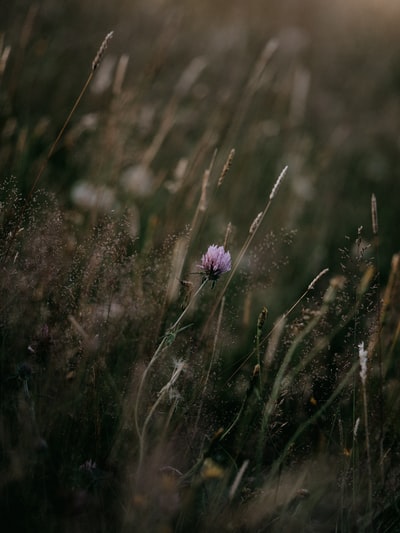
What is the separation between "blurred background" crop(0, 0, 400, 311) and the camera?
6.53 feet

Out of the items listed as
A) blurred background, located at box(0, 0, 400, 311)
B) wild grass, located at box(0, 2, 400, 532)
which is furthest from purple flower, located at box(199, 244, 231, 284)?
blurred background, located at box(0, 0, 400, 311)

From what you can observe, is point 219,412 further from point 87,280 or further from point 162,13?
point 162,13

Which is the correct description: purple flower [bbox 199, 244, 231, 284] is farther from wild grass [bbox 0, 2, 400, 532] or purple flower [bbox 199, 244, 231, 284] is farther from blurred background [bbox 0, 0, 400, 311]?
blurred background [bbox 0, 0, 400, 311]

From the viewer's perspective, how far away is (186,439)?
1.02m

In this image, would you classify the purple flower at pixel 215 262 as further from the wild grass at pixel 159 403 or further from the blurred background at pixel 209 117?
the blurred background at pixel 209 117

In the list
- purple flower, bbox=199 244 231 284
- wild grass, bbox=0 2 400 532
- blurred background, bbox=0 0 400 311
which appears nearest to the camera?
wild grass, bbox=0 2 400 532

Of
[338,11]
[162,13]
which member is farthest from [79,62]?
[338,11]

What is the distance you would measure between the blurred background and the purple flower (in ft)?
0.73

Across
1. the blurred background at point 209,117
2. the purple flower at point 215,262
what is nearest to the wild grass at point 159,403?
the purple flower at point 215,262

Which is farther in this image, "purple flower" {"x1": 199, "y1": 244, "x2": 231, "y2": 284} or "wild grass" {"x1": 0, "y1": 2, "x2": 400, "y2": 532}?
"purple flower" {"x1": 199, "y1": 244, "x2": 231, "y2": 284}

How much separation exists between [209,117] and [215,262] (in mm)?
2478

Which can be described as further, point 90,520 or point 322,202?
point 322,202

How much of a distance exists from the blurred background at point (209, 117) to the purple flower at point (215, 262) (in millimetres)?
221

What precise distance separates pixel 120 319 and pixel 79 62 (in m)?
2.54
